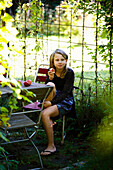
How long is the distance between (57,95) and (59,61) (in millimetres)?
455

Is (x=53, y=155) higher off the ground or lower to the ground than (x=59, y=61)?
lower

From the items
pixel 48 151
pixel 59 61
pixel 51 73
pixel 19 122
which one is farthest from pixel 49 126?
pixel 59 61

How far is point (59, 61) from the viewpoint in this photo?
4629 millimetres

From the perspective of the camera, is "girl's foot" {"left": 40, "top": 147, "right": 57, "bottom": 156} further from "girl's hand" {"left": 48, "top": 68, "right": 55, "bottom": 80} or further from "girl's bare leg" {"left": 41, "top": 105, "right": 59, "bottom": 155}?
"girl's hand" {"left": 48, "top": 68, "right": 55, "bottom": 80}

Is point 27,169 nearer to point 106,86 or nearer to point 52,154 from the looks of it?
point 52,154

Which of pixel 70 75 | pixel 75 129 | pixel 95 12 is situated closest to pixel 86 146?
pixel 75 129

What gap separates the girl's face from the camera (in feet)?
15.2

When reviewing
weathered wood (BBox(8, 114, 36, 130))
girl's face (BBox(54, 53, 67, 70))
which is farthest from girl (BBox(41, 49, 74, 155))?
weathered wood (BBox(8, 114, 36, 130))

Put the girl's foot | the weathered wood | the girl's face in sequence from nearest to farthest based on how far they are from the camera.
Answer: the weathered wood
the girl's foot
the girl's face

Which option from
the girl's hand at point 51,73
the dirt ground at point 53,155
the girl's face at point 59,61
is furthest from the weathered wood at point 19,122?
the girl's face at point 59,61

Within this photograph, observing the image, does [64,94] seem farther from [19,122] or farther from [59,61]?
[19,122]

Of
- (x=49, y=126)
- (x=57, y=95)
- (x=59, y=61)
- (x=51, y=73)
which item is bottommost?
(x=49, y=126)

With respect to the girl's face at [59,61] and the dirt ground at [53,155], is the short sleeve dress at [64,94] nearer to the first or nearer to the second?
the girl's face at [59,61]

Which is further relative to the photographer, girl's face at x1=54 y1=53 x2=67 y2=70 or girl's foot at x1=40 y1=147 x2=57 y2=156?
girl's face at x1=54 y1=53 x2=67 y2=70
